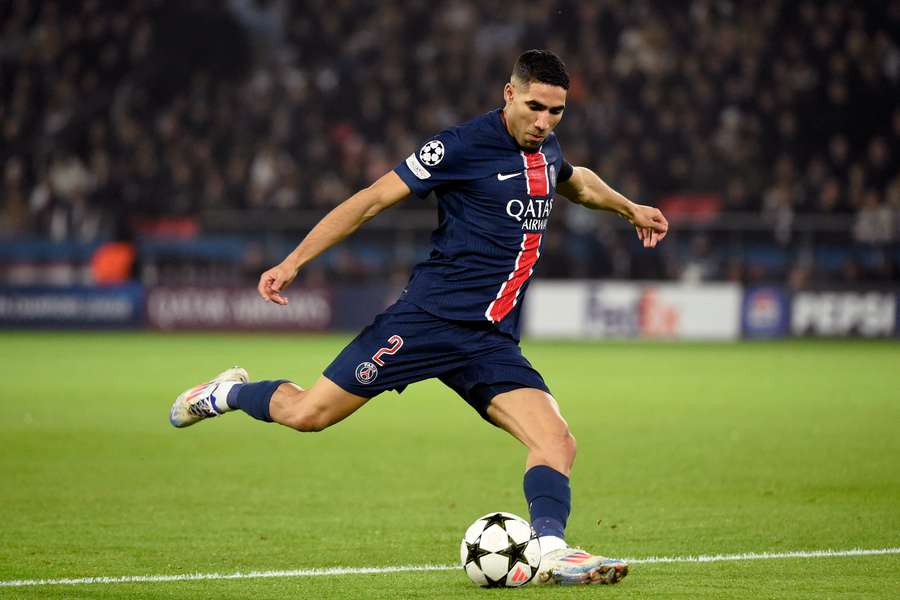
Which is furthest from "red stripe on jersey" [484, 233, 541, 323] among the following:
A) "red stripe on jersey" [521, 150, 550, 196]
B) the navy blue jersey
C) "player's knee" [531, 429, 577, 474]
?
"player's knee" [531, 429, 577, 474]

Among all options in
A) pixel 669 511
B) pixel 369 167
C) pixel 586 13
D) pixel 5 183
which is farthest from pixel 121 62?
pixel 669 511

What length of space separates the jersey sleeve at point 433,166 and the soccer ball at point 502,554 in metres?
1.42

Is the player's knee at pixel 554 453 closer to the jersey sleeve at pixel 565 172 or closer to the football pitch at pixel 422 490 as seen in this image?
the football pitch at pixel 422 490

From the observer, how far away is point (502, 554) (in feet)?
18.5

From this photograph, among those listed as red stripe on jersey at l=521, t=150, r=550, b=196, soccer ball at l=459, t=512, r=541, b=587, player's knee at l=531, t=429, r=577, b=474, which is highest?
red stripe on jersey at l=521, t=150, r=550, b=196

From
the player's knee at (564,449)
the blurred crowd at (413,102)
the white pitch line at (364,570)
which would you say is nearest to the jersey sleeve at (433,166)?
the player's knee at (564,449)

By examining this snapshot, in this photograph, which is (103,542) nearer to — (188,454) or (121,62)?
(188,454)

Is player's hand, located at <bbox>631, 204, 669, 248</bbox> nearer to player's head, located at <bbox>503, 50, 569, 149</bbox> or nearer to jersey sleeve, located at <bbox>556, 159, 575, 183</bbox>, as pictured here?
jersey sleeve, located at <bbox>556, 159, 575, 183</bbox>

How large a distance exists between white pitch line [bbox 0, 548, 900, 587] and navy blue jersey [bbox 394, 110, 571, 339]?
112 centimetres

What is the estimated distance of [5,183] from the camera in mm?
26266

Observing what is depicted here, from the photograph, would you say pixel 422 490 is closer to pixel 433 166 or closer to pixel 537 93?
pixel 433 166

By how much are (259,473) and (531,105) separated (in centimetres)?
442

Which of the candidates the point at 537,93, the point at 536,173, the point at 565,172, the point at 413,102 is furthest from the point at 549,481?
the point at 413,102

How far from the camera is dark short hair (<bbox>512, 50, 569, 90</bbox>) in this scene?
19.2 ft
